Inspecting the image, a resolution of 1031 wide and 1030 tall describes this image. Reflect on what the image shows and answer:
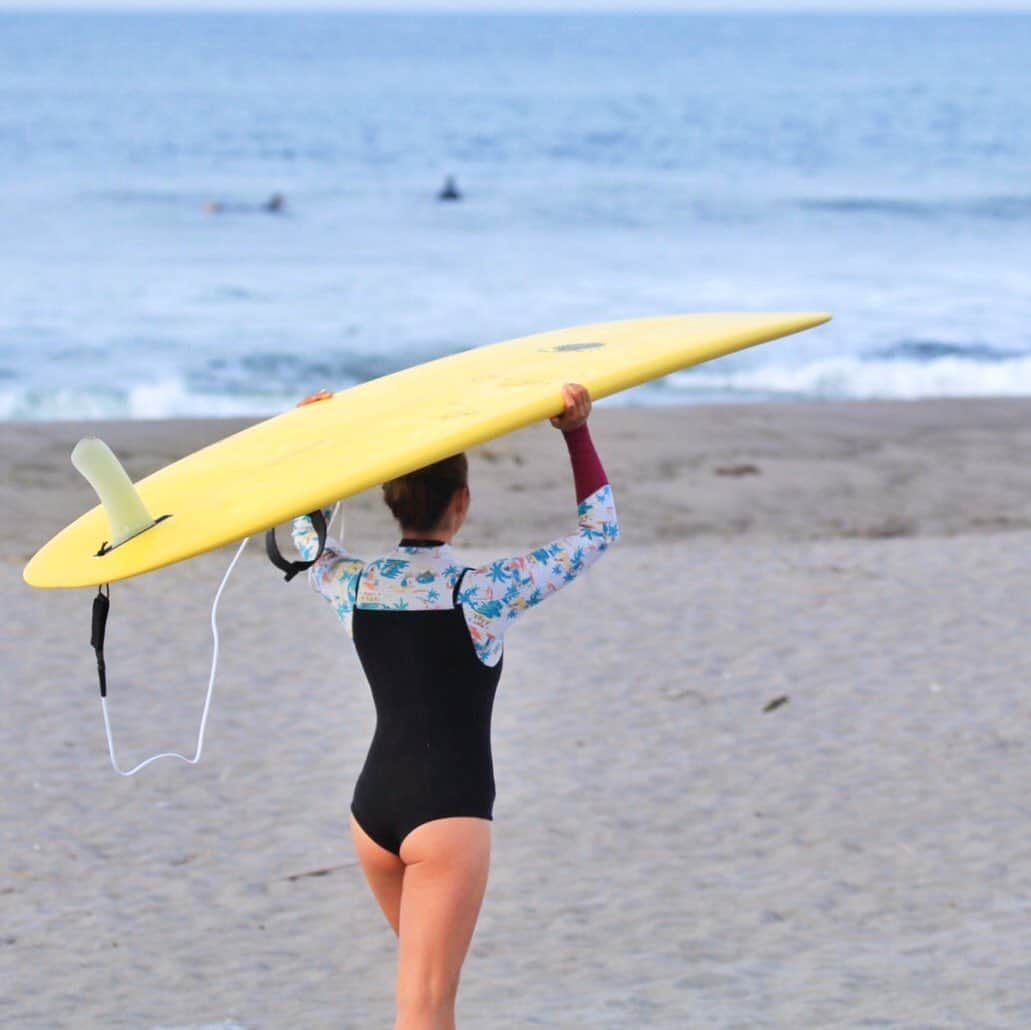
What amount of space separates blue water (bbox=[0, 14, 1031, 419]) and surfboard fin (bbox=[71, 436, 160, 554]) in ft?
45.0

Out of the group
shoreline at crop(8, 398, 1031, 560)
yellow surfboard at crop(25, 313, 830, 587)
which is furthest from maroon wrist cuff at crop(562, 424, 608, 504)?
shoreline at crop(8, 398, 1031, 560)

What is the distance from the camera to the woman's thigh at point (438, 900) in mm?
2779

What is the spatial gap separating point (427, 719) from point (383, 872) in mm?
316

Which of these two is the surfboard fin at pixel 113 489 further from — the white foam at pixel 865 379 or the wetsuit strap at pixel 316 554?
the white foam at pixel 865 379

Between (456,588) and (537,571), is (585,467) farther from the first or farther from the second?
(456,588)

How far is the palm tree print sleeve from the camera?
284 centimetres

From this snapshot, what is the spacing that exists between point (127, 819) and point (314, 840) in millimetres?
673

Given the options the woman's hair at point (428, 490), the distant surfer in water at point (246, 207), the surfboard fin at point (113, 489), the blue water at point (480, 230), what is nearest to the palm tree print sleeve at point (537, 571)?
the woman's hair at point (428, 490)

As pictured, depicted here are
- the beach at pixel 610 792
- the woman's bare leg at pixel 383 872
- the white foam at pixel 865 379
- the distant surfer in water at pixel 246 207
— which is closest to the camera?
the woman's bare leg at pixel 383 872

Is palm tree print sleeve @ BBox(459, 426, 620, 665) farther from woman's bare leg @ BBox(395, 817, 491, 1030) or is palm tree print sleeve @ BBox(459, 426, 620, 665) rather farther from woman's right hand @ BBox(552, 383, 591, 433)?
woman's bare leg @ BBox(395, 817, 491, 1030)

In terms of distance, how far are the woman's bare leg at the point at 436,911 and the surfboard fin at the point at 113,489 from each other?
2.36 ft

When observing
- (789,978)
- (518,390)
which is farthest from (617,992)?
(518,390)

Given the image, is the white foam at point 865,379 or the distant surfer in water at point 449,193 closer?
the white foam at point 865,379

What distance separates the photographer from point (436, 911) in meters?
2.77
